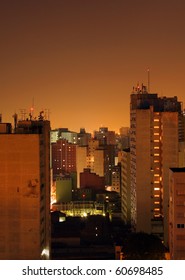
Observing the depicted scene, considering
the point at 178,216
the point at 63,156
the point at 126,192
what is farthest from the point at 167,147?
the point at 63,156

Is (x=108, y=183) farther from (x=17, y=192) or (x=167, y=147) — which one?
(x=17, y=192)

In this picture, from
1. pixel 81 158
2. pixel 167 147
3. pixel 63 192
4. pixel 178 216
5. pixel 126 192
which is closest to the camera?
pixel 178 216

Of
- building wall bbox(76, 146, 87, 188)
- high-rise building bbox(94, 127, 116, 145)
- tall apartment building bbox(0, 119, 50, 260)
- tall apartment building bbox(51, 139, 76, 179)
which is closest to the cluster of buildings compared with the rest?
tall apartment building bbox(0, 119, 50, 260)

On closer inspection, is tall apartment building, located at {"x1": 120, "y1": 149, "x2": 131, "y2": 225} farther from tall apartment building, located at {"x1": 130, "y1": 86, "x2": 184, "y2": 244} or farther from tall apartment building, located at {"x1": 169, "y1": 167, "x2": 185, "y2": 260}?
tall apartment building, located at {"x1": 169, "y1": 167, "x2": 185, "y2": 260}

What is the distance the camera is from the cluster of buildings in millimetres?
8023

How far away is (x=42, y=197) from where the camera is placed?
8.55 m

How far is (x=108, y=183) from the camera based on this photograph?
24781 mm

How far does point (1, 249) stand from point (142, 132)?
6.04 metres

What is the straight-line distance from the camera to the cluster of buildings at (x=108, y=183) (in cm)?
802

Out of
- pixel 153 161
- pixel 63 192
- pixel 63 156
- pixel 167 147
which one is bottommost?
pixel 63 192

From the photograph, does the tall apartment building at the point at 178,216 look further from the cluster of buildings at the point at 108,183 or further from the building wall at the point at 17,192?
the building wall at the point at 17,192

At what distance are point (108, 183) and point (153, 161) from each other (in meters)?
12.0

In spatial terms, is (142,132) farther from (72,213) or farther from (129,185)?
(72,213)

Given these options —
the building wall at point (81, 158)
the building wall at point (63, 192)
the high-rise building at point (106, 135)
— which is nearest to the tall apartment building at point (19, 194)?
the building wall at point (63, 192)
